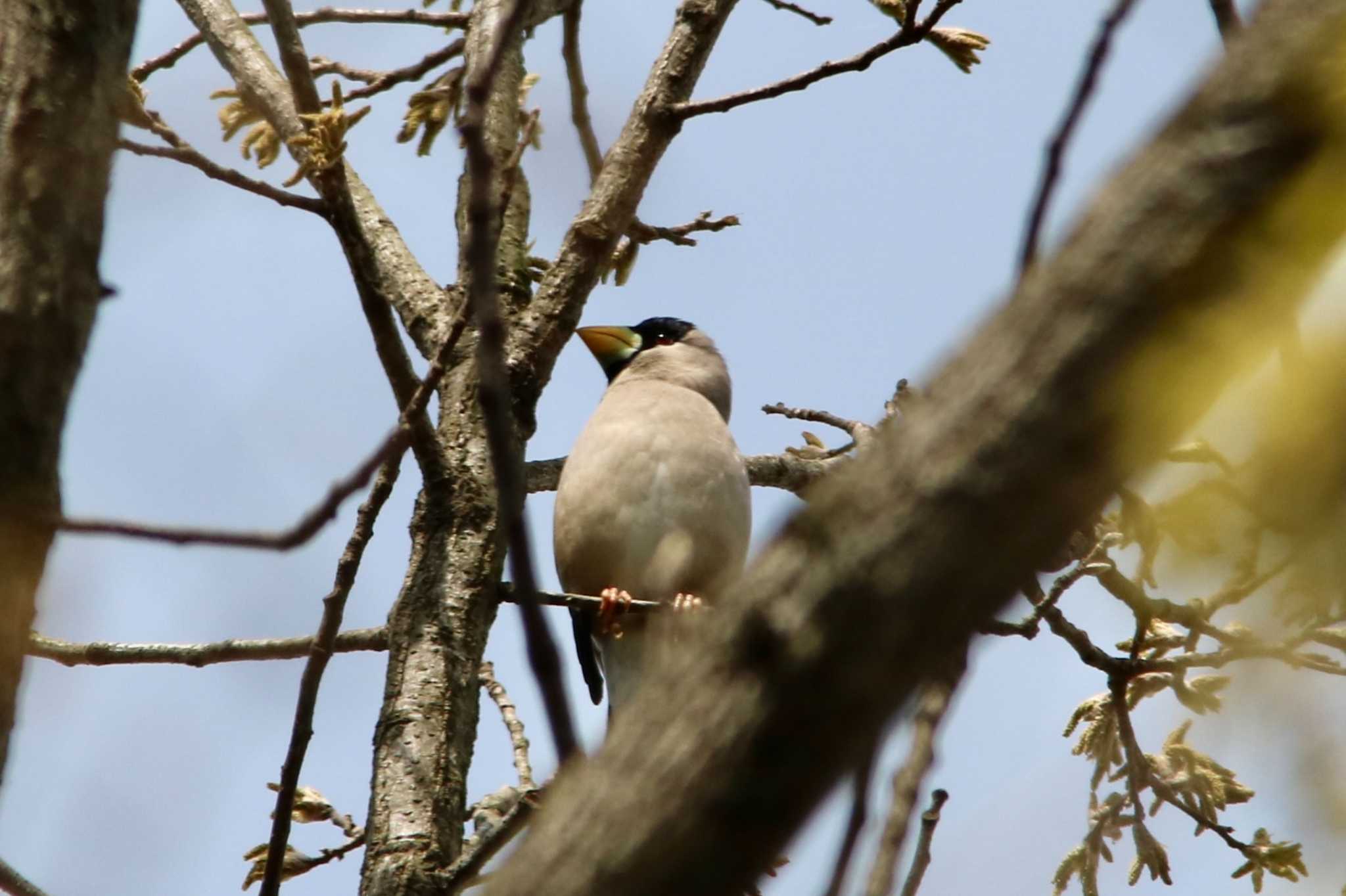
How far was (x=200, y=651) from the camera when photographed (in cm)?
446

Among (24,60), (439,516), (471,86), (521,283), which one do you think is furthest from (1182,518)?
(521,283)

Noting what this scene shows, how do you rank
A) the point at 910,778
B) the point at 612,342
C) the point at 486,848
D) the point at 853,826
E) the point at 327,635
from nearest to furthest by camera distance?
the point at 853,826 → the point at 910,778 → the point at 327,635 → the point at 486,848 → the point at 612,342

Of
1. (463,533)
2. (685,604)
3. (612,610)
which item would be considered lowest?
(463,533)

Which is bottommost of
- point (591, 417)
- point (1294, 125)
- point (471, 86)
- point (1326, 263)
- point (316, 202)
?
point (1326, 263)

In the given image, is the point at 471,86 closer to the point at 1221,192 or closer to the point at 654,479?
the point at 1221,192

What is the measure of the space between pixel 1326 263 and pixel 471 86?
1019mm

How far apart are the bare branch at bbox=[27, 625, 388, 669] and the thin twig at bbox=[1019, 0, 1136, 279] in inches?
117

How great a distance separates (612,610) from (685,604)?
425 millimetres

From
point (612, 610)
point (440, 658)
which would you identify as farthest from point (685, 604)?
point (440, 658)

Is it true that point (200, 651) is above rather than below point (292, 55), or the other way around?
below

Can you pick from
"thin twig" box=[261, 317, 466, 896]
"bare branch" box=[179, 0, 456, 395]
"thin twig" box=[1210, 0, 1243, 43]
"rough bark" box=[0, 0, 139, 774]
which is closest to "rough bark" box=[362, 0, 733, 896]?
"bare branch" box=[179, 0, 456, 395]

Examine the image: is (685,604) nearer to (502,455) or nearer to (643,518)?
(643,518)

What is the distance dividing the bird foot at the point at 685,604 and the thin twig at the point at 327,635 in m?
2.46

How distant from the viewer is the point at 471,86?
1912 mm
